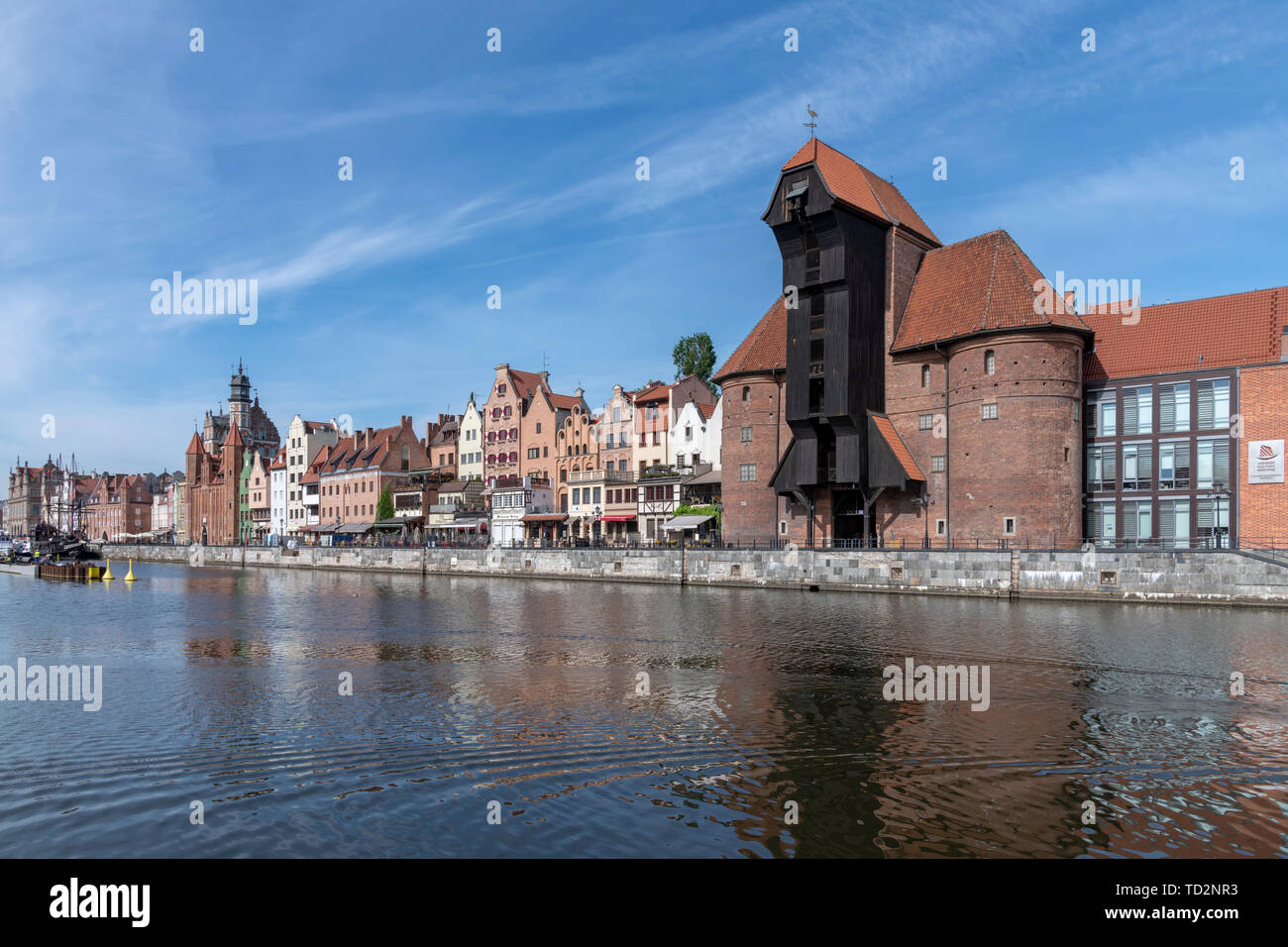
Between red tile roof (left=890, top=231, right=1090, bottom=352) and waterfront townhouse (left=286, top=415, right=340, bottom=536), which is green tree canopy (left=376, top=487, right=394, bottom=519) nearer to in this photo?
waterfront townhouse (left=286, top=415, right=340, bottom=536)

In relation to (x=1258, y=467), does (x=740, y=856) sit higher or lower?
lower

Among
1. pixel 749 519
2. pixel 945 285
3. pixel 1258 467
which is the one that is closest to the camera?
pixel 1258 467

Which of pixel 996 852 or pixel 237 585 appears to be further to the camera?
pixel 237 585

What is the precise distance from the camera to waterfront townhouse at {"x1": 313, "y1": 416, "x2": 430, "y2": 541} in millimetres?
108562

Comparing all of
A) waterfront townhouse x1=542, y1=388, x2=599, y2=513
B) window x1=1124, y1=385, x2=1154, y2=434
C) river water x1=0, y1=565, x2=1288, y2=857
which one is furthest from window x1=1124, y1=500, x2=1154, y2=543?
waterfront townhouse x1=542, y1=388, x2=599, y2=513

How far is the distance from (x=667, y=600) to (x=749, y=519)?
1633cm

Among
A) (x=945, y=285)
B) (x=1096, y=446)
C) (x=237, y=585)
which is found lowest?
(x=237, y=585)

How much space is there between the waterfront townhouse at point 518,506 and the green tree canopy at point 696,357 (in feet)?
61.6

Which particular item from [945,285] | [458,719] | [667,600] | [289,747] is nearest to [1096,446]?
[945,285]

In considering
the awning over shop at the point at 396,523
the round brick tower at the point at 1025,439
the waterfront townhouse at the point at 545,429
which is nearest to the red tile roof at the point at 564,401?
the waterfront townhouse at the point at 545,429

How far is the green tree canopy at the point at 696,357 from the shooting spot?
9119 centimetres

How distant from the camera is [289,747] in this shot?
14.8 meters

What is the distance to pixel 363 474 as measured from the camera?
111m

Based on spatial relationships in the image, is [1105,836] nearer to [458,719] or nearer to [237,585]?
[458,719]
